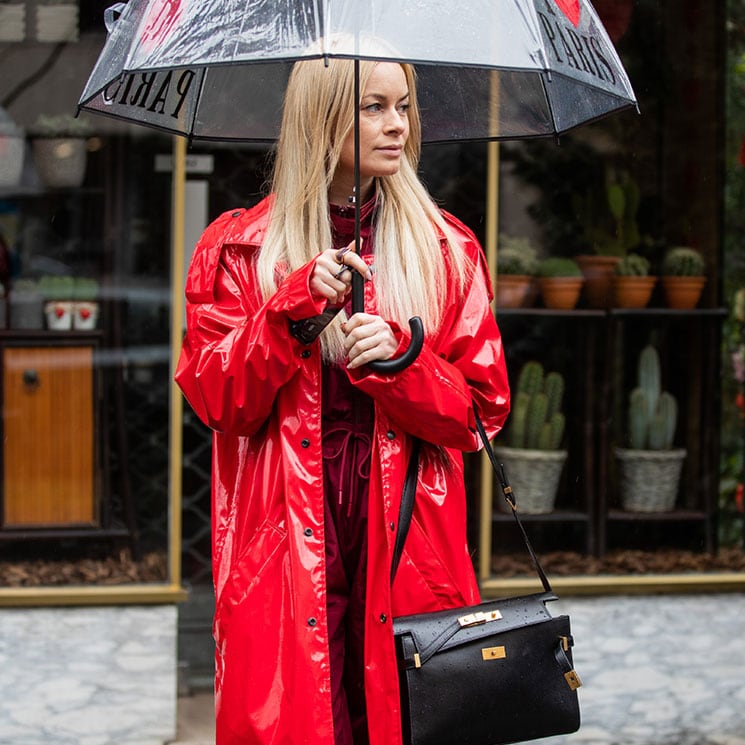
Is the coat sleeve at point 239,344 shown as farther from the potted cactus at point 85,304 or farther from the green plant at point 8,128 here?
the green plant at point 8,128

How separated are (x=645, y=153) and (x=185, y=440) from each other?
7.13 ft

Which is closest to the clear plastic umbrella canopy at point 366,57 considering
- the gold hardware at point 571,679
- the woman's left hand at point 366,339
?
the woman's left hand at point 366,339

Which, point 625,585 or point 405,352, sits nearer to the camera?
point 405,352

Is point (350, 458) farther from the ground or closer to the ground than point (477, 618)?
farther from the ground

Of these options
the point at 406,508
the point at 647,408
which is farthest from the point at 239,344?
the point at 647,408

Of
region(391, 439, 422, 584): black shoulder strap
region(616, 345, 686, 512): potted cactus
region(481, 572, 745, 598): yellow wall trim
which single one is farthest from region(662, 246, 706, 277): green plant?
region(391, 439, 422, 584): black shoulder strap

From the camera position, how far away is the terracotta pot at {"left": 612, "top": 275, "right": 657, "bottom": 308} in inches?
194

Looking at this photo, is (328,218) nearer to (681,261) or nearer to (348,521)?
(348,521)

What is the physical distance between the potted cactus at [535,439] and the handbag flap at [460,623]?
2373 mm

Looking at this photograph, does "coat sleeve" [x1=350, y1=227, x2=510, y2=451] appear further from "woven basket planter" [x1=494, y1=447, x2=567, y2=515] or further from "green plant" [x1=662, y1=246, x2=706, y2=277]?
"green plant" [x1=662, y1=246, x2=706, y2=277]

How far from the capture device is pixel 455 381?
8.18 feet

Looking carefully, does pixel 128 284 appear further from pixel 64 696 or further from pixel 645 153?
pixel 645 153

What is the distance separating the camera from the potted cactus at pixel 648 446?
4992 millimetres

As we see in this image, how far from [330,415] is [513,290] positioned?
92.3 inches
